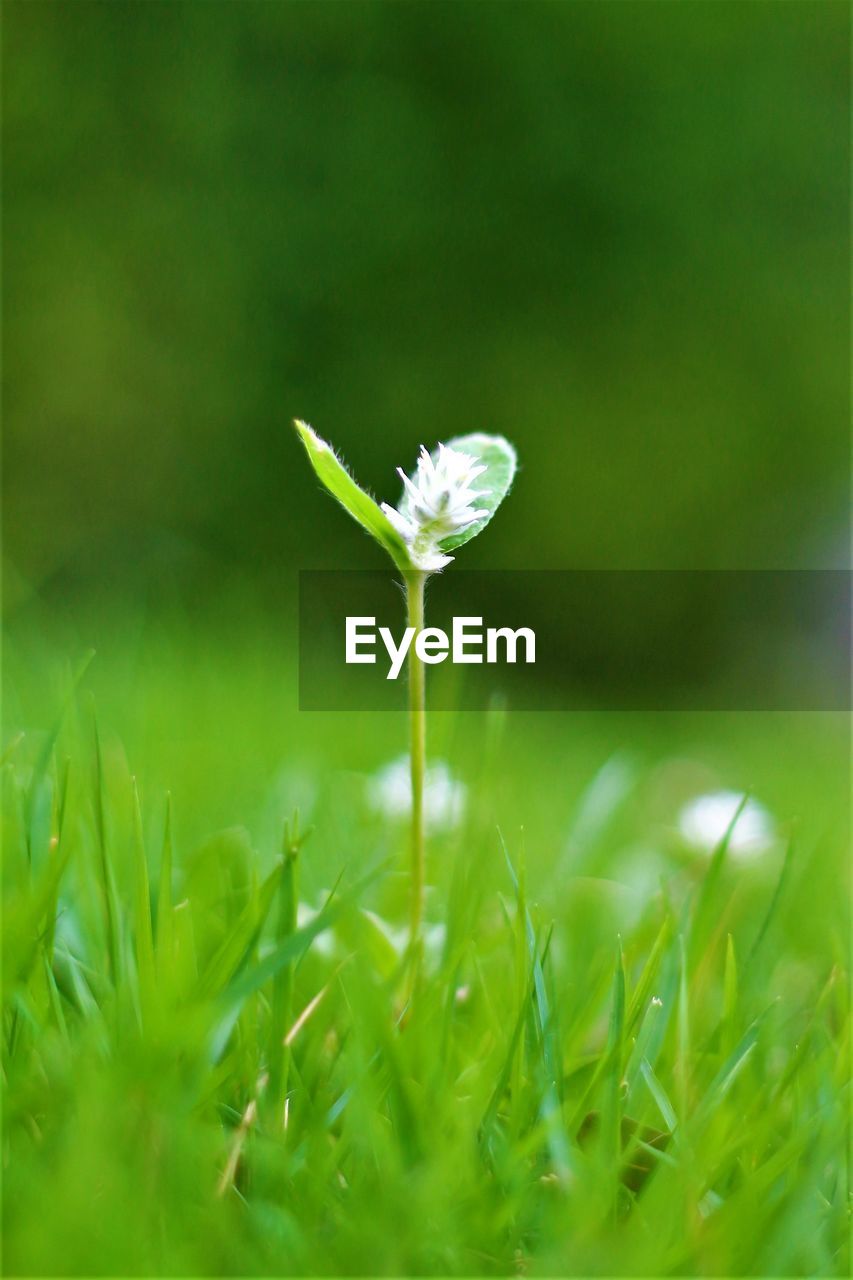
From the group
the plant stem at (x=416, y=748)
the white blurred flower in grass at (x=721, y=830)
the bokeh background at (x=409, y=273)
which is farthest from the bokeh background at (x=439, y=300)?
the plant stem at (x=416, y=748)

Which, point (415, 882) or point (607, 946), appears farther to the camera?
point (607, 946)

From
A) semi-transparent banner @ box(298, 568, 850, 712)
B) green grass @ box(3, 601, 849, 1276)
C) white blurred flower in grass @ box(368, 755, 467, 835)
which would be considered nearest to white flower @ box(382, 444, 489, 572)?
green grass @ box(3, 601, 849, 1276)

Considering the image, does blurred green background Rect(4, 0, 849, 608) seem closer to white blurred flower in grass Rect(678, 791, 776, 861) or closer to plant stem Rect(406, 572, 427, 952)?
white blurred flower in grass Rect(678, 791, 776, 861)

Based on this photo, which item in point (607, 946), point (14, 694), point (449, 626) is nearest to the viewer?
point (607, 946)

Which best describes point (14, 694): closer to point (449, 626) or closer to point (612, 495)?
point (449, 626)

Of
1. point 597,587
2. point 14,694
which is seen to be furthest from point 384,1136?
point 597,587

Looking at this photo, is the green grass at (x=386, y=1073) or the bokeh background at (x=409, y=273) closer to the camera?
the green grass at (x=386, y=1073)

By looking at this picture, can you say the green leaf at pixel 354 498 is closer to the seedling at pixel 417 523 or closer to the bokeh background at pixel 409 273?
the seedling at pixel 417 523
